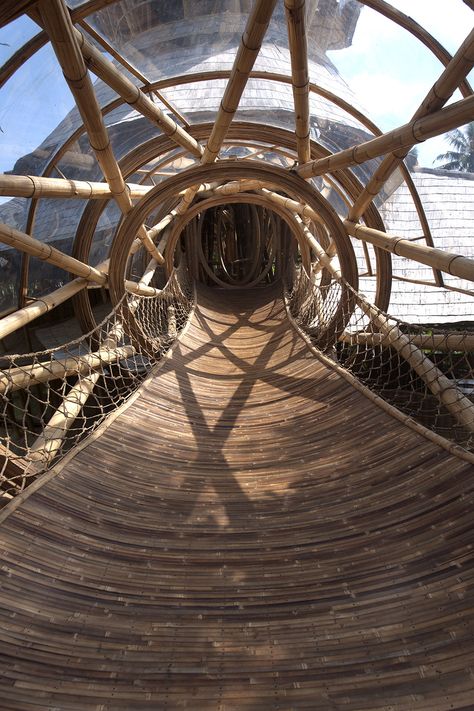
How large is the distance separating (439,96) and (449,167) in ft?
8.95

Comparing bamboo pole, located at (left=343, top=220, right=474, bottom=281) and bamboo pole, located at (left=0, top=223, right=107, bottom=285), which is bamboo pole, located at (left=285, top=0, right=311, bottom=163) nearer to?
bamboo pole, located at (left=343, top=220, right=474, bottom=281)

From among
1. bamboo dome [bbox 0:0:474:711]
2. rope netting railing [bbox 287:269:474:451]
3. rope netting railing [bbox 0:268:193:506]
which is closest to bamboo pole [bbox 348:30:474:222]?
bamboo dome [bbox 0:0:474:711]

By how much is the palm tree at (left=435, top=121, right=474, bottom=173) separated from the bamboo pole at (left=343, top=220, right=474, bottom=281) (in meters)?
1.55

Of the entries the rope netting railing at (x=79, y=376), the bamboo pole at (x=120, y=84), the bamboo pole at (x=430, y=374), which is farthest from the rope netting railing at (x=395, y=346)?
the bamboo pole at (x=120, y=84)

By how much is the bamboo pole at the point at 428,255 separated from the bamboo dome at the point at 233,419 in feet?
0.08

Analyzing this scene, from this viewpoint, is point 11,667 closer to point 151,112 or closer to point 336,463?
point 336,463

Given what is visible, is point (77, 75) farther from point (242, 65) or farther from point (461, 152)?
point (461, 152)

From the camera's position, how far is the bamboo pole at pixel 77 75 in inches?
99.4

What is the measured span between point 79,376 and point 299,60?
7.63 feet

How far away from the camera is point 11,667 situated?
1.37 m

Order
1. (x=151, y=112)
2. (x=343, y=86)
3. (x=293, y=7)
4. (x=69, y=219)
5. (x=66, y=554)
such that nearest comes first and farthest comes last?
(x=66, y=554), (x=293, y=7), (x=151, y=112), (x=343, y=86), (x=69, y=219)

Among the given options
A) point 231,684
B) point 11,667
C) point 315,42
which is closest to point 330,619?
point 231,684

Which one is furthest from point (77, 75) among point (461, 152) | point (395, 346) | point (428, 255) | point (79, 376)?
point (461, 152)

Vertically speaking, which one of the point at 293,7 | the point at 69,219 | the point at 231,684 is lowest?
the point at 231,684
